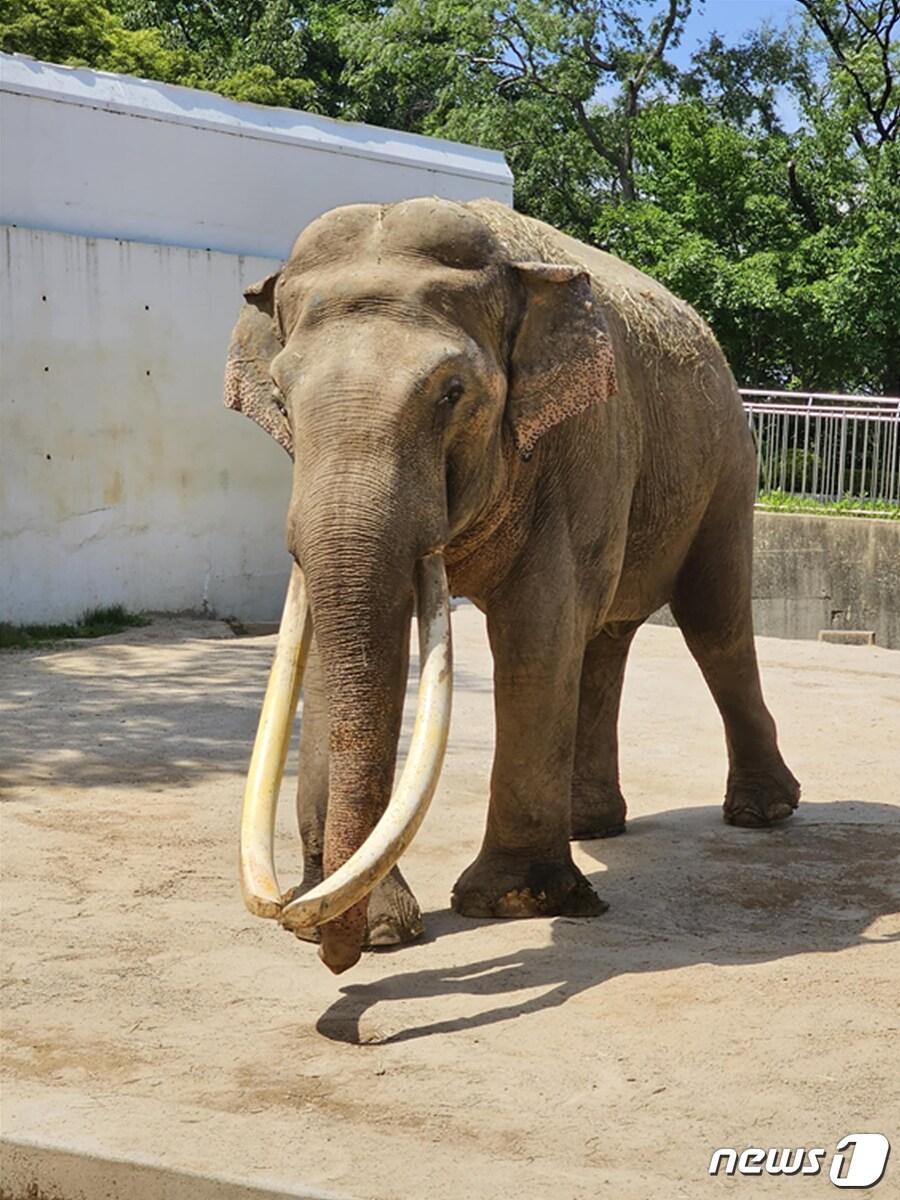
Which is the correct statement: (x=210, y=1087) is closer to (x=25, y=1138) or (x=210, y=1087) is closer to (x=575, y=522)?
(x=25, y=1138)

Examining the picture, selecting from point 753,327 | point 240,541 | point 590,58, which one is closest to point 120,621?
point 240,541

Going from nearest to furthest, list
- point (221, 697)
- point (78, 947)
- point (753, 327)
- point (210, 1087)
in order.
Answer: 1. point (210, 1087)
2. point (78, 947)
3. point (221, 697)
4. point (753, 327)

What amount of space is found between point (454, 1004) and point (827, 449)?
A: 51.2ft

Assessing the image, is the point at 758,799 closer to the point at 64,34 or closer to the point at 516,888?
→ the point at 516,888

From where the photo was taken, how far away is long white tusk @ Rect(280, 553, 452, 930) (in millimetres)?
4566

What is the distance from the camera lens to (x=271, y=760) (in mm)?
5117

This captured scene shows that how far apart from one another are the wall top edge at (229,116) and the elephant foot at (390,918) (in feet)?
29.0

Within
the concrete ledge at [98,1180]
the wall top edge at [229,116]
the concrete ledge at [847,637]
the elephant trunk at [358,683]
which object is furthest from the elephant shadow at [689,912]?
the concrete ledge at [847,637]

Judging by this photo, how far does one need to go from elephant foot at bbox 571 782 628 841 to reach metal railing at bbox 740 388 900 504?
1224 cm

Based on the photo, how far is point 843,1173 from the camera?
13.7ft

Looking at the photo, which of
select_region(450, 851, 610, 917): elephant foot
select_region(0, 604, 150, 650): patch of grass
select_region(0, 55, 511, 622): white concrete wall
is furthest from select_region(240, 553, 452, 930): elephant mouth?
select_region(0, 55, 511, 622): white concrete wall

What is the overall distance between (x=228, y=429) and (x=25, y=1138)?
10.7m

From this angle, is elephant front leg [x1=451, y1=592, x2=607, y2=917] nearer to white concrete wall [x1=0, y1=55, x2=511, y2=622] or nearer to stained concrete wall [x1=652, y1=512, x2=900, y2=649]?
white concrete wall [x1=0, y1=55, x2=511, y2=622]

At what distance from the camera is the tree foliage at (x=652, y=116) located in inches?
992
